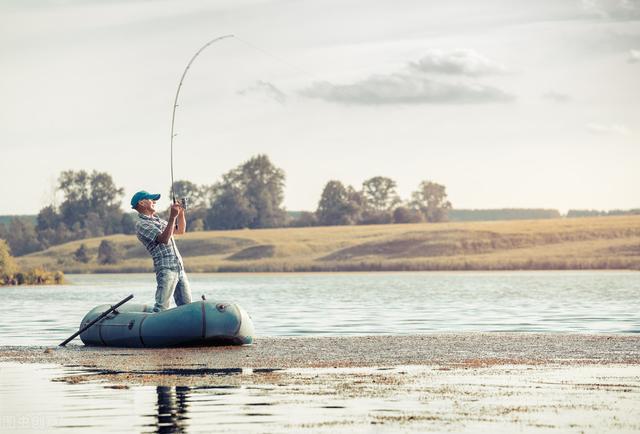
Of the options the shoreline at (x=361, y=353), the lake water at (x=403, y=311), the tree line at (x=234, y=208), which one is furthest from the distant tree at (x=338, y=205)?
the shoreline at (x=361, y=353)

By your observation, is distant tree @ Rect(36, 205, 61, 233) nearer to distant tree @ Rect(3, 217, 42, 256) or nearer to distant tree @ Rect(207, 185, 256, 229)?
distant tree @ Rect(3, 217, 42, 256)

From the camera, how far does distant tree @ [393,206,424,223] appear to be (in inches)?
6053

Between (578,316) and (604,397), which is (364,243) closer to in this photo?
(578,316)

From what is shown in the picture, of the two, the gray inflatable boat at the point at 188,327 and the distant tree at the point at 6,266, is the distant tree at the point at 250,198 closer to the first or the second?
the distant tree at the point at 6,266

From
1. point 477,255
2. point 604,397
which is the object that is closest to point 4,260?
point 477,255

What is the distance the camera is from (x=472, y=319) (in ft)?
111

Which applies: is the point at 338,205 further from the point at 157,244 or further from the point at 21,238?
the point at 157,244

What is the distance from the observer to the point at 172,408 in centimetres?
1446

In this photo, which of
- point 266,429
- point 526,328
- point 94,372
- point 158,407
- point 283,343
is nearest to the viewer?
point 266,429

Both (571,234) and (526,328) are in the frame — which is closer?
(526,328)

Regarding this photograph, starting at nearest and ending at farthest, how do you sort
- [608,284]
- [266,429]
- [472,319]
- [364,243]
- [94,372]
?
[266,429] < [94,372] < [472,319] < [608,284] < [364,243]

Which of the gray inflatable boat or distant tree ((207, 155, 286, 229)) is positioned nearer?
the gray inflatable boat

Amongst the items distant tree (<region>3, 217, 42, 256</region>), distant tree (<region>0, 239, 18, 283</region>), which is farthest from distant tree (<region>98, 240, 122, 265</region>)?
distant tree (<region>0, 239, 18, 283</region>)

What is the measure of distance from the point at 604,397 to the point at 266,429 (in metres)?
4.13
